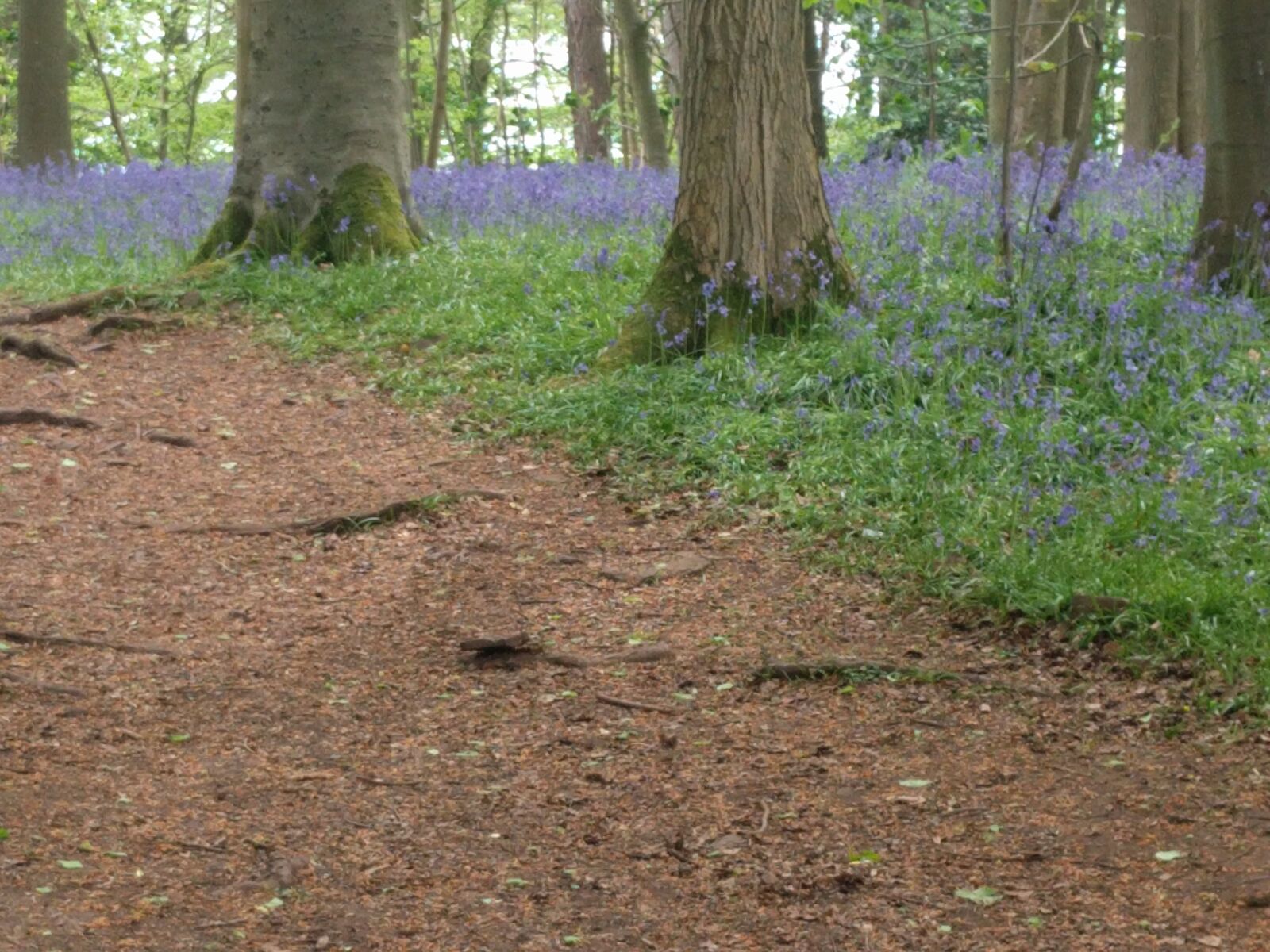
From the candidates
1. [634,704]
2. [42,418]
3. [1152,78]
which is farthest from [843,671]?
[1152,78]

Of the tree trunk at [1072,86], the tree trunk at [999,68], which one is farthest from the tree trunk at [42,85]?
the tree trunk at [1072,86]

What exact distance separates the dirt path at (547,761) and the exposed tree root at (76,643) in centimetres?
3

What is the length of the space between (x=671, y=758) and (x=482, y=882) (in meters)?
0.86

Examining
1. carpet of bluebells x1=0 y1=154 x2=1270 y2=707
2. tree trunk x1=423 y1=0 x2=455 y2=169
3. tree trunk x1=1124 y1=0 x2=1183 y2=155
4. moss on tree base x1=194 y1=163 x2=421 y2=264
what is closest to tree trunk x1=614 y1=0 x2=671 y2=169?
tree trunk x1=423 y1=0 x2=455 y2=169

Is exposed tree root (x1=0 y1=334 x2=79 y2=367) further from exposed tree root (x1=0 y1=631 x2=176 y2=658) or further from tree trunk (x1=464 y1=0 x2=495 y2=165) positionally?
tree trunk (x1=464 y1=0 x2=495 y2=165)

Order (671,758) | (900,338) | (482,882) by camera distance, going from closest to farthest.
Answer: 1. (482,882)
2. (671,758)
3. (900,338)

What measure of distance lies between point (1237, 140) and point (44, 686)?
21.2 ft

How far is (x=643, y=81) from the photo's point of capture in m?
14.7

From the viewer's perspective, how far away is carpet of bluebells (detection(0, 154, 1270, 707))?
16.2ft

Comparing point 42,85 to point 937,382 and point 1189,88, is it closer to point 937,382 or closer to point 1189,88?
point 1189,88

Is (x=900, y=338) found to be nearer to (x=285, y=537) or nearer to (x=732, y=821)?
(x=285, y=537)

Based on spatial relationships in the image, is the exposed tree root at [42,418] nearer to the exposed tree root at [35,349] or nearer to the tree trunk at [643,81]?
the exposed tree root at [35,349]

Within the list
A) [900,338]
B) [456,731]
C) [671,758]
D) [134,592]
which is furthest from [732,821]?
[900,338]

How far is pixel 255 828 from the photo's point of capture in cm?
364
